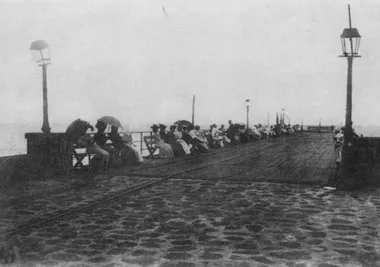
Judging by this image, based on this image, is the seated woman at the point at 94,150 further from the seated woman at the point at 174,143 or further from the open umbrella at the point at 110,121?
the seated woman at the point at 174,143

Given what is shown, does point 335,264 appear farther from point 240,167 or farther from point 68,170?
point 240,167

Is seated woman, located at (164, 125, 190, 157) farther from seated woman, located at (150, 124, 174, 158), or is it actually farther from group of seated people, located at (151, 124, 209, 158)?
seated woman, located at (150, 124, 174, 158)

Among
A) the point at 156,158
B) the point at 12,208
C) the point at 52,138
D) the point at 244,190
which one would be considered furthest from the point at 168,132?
the point at 12,208

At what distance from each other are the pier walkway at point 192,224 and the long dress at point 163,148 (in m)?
6.97

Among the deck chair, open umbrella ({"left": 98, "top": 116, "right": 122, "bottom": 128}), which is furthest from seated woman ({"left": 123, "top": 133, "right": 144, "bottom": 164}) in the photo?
the deck chair

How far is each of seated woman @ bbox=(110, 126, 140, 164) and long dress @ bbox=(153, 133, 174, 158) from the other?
9.28 feet

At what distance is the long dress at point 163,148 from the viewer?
17984 mm

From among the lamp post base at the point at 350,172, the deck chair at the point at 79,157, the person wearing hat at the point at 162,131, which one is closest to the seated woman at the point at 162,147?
the person wearing hat at the point at 162,131

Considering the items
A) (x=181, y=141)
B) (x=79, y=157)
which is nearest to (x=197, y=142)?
(x=181, y=141)

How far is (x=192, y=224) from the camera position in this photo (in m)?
6.34

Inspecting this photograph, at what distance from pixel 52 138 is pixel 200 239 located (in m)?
6.80

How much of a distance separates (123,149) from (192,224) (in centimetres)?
891

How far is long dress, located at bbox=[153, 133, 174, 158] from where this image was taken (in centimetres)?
1798

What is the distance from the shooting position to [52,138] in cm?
1109
